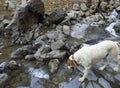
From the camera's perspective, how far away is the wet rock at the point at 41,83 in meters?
9.60

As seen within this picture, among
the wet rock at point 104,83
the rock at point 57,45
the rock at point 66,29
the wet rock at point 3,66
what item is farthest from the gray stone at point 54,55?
the rock at point 66,29

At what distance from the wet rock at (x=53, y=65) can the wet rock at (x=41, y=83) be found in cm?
69

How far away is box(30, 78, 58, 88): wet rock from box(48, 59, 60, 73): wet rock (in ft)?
2.26

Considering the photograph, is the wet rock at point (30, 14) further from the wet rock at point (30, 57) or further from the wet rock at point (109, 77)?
the wet rock at point (109, 77)

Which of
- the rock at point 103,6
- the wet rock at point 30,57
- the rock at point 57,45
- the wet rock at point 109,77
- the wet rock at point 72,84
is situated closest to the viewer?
the wet rock at point 72,84

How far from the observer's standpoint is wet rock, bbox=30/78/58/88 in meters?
9.60

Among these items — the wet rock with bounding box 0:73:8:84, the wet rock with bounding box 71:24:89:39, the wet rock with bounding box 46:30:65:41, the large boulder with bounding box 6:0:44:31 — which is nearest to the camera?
the wet rock with bounding box 0:73:8:84

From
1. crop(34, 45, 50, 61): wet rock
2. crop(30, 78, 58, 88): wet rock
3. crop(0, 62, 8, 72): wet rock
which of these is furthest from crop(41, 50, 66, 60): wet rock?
crop(0, 62, 8, 72): wet rock

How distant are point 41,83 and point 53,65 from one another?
1.16 metres

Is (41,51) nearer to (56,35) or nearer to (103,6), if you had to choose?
(56,35)

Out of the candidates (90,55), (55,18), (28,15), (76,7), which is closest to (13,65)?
→ (90,55)

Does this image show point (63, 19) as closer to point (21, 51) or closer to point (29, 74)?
point (21, 51)

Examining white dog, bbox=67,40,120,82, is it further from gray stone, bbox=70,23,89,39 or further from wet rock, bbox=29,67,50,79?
gray stone, bbox=70,23,89,39

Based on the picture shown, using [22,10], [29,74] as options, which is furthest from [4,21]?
[29,74]
